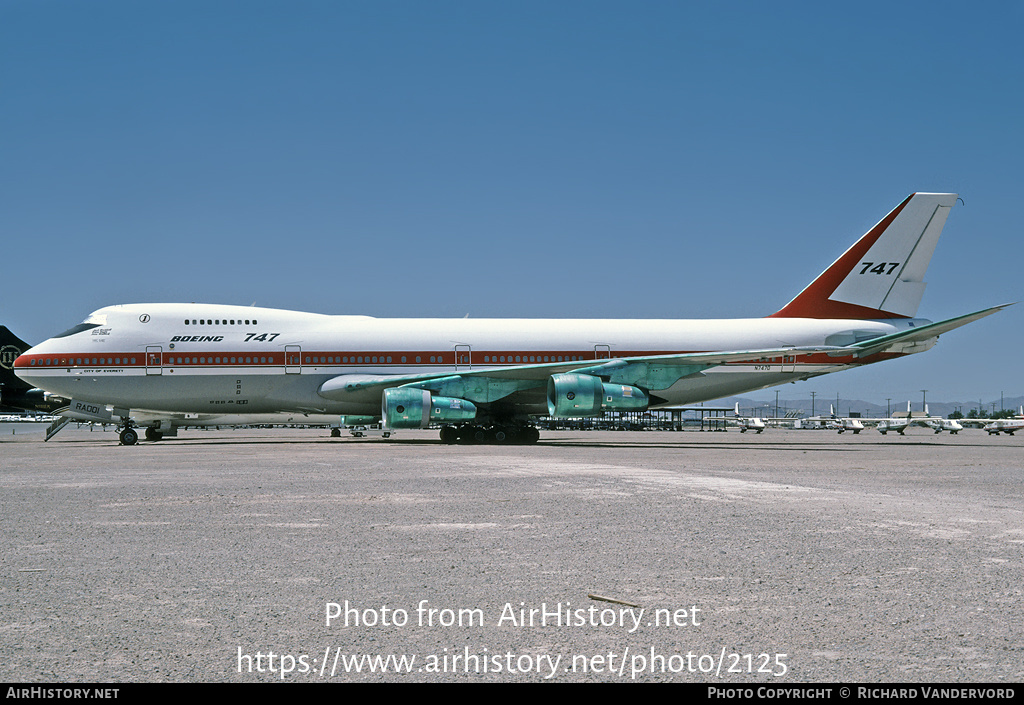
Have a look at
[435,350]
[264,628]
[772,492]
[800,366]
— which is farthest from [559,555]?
[800,366]

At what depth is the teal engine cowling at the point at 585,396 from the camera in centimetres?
2480

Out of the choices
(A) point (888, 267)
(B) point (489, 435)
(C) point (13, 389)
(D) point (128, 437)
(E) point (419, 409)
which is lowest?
(B) point (489, 435)

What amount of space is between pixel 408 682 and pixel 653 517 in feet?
17.1

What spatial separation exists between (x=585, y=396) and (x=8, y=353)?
3486 centimetres

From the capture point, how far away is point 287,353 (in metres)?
26.9

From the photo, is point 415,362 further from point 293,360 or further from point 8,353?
point 8,353

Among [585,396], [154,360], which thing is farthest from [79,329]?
[585,396]

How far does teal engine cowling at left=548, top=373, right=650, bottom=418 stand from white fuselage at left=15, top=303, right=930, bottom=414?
2001 millimetres

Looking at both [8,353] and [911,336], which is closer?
[911,336]

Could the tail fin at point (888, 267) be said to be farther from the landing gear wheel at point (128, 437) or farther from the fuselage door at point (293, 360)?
the landing gear wheel at point (128, 437)

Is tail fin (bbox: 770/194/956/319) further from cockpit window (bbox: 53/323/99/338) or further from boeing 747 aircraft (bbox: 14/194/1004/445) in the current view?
cockpit window (bbox: 53/323/99/338)

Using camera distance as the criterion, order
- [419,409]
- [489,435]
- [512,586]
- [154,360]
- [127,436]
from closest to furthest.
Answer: [512,586] < [419,409] < [154,360] < [127,436] < [489,435]

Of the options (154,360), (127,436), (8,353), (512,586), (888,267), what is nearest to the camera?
(512,586)

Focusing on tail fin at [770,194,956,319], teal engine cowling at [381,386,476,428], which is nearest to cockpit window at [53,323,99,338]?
teal engine cowling at [381,386,476,428]
